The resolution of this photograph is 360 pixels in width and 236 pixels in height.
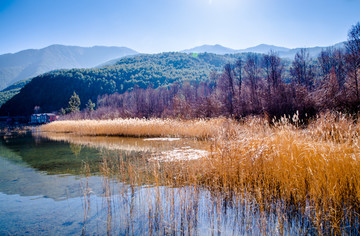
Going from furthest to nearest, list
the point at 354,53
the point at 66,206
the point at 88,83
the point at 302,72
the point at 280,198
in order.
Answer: the point at 88,83 → the point at 302,72 → the point at 354,53 → the point at 66,206 → the point at 280,198

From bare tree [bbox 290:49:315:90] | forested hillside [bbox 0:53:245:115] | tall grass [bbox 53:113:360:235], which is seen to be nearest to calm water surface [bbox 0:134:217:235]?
tall grass [bbox 53:113:360:235]

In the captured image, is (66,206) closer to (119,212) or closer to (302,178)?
(119,212)

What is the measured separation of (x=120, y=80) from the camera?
351 feet

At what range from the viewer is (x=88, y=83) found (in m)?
101

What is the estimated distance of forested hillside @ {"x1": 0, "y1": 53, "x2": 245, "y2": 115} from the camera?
90875 mm

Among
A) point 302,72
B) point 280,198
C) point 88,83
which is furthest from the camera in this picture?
point 88,83

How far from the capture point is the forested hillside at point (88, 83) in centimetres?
9088

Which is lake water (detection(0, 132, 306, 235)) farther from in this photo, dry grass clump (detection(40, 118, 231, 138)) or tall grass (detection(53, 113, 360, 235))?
dry grass clump (detection(40, 118, 231, 138))

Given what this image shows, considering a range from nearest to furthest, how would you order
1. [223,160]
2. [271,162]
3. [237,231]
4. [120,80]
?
[237,231] → [271,162] → [223,160] → [120,80]

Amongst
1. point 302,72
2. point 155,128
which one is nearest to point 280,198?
point 155,128

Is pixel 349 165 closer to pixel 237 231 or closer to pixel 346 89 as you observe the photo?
Answer: pixel 237 231

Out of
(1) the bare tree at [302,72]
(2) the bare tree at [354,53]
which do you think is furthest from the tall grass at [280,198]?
(1) the bare tree at [302,72]

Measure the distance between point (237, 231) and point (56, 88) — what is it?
110651 mm

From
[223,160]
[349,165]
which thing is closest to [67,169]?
[223,160]
